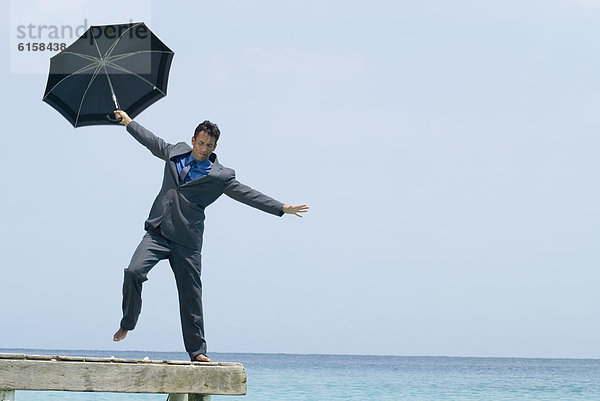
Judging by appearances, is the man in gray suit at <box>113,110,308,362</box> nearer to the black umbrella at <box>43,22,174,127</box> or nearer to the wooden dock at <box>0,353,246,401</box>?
the wooden dock at <box>0,353,246,401</box>

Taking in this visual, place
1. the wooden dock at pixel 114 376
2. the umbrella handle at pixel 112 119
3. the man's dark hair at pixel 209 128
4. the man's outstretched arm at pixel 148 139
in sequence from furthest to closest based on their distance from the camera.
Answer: the umbrella handle at pixel 112 119 → the man's outstretched arm at pixel 148 139 → the man's dark hair at pixel 209 128 → the wooden dock at pixel 114 376

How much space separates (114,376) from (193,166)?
6.82ft

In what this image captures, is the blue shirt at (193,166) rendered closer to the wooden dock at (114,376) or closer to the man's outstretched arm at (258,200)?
the man's outstretched arm at (258,200)

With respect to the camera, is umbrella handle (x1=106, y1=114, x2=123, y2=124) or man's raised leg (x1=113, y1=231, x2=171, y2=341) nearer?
man's raised leg (x1=113, y1=231, x2=171, y2=341)

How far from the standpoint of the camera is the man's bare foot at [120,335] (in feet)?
23.9

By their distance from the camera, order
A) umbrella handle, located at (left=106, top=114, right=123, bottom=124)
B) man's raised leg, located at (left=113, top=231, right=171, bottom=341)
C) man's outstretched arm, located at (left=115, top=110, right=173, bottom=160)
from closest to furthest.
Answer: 1. man's raised leg, located at (left=113, top=231, right=171, bottom=341)
2. man's outstretched arm, located at (left=115, top=110, right=173, bottom=160)
3. umbrella handle, located at (left=106, top=114, right=123, bottom=124)

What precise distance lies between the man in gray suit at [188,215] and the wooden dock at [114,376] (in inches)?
32.1

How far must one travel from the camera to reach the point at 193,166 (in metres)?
7.49

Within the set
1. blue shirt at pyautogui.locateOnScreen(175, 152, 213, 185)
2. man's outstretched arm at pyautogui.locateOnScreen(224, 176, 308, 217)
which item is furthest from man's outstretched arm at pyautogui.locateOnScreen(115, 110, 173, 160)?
man's outstretched arm at pyautogui.locateOnScreen(224, 176, 308, 217)

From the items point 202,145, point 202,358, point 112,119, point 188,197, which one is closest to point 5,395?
point 202,358

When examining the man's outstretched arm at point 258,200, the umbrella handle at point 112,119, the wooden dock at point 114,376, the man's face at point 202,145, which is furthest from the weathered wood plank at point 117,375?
the umbrella handle at point 112,119

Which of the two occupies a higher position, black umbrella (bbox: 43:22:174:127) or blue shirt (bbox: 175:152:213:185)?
black umbrella (bbox: 43:22:174:127)

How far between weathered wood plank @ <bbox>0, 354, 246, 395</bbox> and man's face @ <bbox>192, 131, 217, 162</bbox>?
6.16ft

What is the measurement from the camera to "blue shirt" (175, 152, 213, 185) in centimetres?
745
